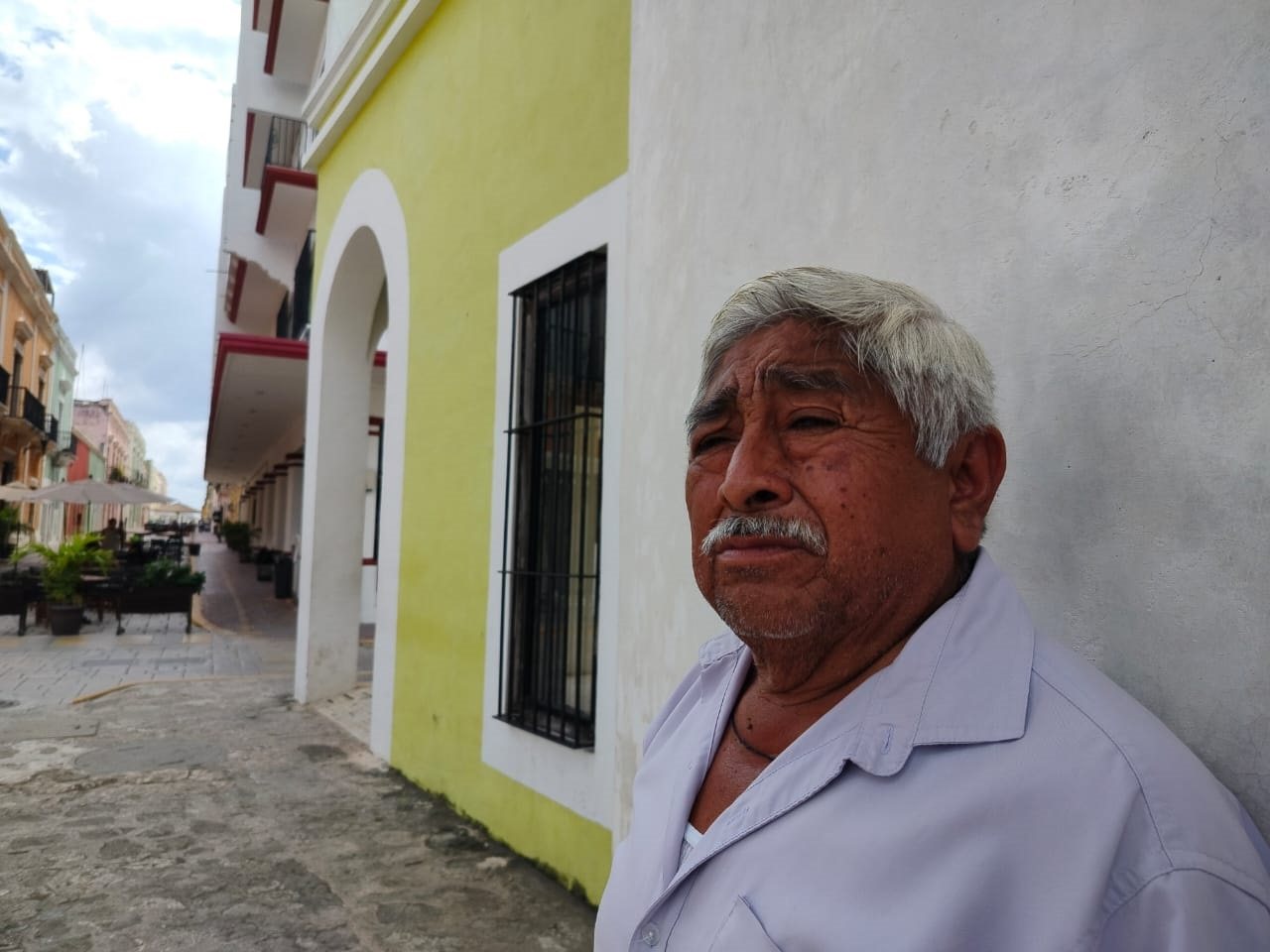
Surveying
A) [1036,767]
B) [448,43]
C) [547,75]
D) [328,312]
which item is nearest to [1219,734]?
[1036,767]

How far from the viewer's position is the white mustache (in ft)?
4.25

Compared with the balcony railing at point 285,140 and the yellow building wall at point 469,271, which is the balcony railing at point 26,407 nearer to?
the balcony railing at point 285,140

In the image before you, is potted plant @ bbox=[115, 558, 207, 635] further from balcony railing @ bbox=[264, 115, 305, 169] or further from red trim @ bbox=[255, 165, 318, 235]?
balcony railing @ bbox=[264, 115, 305, 169]

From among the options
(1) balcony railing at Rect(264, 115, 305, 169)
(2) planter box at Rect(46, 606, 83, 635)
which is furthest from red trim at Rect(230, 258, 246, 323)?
(2) planter box at Rect(46, 606, 83, 635)

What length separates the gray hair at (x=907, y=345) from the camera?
130 cm

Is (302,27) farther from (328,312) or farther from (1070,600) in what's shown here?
(1070,600)

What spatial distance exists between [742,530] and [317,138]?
26.3ft

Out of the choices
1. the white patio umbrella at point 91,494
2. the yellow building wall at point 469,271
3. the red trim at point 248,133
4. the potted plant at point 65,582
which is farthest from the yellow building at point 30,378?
the yellow building wall at point 469,271

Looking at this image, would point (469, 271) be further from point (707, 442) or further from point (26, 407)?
point (26, 407)

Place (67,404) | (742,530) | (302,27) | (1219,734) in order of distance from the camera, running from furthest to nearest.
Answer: (67,404) → (302,27) → (742,530) → (1219,734)

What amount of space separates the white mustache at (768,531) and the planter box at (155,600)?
13136 millimetres

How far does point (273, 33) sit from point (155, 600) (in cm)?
913

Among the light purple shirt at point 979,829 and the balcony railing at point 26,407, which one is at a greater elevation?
the balcony railing at point 26,407

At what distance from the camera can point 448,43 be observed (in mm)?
5703
